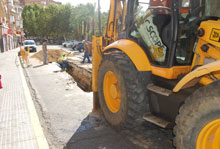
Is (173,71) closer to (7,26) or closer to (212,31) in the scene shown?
(212,31)

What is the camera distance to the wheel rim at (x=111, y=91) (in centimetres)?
372

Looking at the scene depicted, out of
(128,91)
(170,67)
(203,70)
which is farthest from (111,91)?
(203,70)

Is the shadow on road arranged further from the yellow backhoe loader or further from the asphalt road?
the yellow backhoe loader

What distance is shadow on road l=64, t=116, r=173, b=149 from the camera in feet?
10.8

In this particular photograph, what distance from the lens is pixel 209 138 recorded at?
6.88 ft

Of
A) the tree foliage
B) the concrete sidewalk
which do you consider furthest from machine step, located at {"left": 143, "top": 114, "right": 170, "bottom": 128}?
the tree foliage

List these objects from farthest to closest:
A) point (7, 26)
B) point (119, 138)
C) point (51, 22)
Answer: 1. point (51, 22)
2. point (7, 26)
3. point (119, 138)

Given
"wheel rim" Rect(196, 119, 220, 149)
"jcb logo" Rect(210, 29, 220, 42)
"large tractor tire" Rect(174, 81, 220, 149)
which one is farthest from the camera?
"jcb logo" Rect(210, 29, 220, 42)

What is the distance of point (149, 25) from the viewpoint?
10.4ft

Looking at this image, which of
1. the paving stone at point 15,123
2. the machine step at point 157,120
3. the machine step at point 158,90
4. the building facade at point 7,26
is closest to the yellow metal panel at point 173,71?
the machine step at point 158,90

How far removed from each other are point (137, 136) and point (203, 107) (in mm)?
1791

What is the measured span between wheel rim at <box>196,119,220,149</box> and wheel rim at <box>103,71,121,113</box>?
5.94 ft

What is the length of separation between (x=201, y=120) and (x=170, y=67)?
3.31 feet

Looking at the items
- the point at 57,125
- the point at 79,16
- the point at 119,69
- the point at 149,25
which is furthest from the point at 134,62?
the point at 79,16
